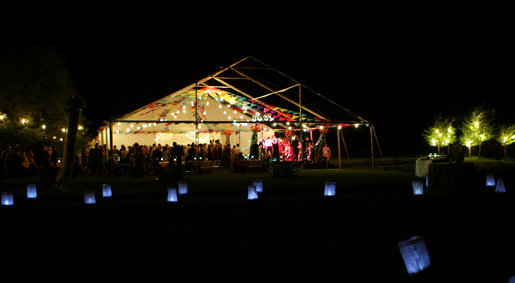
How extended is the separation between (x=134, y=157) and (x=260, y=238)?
12.5 metres

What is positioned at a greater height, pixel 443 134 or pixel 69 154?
pixel 443 134

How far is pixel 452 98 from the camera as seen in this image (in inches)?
2447

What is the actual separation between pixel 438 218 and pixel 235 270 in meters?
4.02

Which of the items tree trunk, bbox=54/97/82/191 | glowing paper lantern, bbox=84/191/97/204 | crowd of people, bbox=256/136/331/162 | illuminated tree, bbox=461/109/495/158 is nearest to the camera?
glowing paper lantern, bbox=84/191/97/204

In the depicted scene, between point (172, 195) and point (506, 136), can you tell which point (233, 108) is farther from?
point (506, 136)

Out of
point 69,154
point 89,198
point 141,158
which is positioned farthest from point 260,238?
point 141,158

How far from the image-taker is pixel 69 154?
1241cm

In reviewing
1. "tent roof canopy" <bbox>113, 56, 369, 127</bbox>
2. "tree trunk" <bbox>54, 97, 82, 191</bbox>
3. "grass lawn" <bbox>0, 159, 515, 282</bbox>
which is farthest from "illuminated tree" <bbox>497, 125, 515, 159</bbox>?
"tree trunk" <bbox>54, 97, 82, 191</bbox>

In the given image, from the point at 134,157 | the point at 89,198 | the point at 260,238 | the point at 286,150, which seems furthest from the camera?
the point at 286,150

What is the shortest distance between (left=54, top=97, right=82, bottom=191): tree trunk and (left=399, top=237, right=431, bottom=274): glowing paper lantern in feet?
33.2

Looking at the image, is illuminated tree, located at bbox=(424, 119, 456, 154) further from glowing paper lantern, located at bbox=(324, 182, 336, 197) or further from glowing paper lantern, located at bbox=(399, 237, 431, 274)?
glowing paper lantern, located at bbox=(399, 237, 431, 274)

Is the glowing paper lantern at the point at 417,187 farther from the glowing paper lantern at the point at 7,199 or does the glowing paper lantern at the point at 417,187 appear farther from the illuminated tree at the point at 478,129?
the illuminated tree at the point at 478,129

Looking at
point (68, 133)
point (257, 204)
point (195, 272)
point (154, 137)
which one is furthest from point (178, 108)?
point (195, 272)

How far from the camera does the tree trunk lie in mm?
12250
